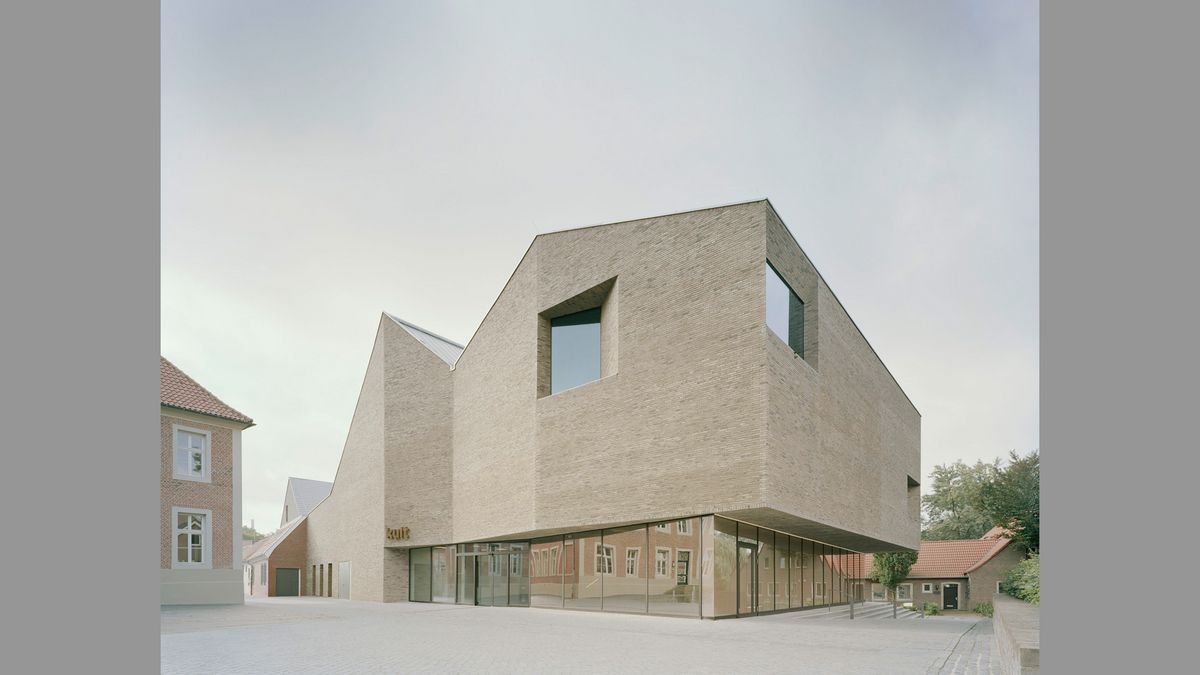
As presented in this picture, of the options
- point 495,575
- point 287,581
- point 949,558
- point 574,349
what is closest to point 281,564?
point 287,581

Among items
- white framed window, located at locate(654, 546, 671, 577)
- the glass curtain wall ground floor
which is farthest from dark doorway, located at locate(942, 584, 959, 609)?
white framed window, located at locate(654, 546, 671, 577)

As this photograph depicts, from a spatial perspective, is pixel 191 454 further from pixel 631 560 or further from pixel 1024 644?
pixel 1024 644

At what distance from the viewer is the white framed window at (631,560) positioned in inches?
1011

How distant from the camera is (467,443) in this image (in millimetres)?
34094

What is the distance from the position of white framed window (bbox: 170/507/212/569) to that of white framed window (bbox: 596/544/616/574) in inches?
530

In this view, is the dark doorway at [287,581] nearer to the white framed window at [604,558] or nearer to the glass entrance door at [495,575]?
the glass entrance door at [495,575]

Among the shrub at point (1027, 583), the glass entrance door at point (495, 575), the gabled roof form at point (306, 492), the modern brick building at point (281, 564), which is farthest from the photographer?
the gabled roof form at point (306, 492)

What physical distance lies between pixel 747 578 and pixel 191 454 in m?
19.3

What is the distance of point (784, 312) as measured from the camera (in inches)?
974

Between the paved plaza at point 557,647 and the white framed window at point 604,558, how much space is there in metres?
4.23

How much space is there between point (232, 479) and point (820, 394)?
816 inches

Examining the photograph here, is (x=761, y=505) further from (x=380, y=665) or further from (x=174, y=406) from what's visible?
(x=174, y=406)

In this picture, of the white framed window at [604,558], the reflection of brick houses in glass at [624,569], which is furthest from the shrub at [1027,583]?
the white framed window at [604,558]

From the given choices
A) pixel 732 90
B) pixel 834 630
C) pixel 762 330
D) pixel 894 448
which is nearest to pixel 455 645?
pixel 834 630
